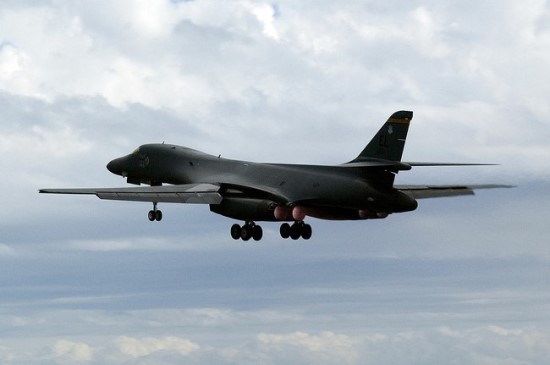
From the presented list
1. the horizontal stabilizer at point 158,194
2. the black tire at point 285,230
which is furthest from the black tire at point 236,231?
the black tire at point 285,230

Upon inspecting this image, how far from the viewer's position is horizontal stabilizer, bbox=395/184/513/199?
5484 cm

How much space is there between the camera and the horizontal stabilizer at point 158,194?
182 ft

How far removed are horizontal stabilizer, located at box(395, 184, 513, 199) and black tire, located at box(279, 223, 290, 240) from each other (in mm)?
5859

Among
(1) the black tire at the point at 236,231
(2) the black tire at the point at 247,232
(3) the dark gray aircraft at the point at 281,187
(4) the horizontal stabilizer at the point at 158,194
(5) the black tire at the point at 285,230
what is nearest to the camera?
(3) the dark gray aircraft at the point at 281,187

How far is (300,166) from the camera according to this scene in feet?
176

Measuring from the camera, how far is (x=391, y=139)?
50312mm

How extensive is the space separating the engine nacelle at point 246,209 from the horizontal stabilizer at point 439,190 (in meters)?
6.59

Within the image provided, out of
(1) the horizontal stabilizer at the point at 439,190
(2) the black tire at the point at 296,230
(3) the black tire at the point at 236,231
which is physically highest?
(1) the horizontal stabilizer at the point at 439,190

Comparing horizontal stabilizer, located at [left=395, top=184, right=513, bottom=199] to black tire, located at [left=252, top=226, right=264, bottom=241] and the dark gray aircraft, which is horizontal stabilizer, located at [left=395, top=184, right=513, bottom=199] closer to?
the dark gray aircraft

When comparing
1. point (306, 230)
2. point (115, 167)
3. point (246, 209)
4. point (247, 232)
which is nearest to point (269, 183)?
point (246, 209)

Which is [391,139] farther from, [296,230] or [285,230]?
[285,230]

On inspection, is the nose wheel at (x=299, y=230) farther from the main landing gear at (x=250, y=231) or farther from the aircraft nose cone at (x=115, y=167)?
the aircraft nose cone at (x=115, y=167)

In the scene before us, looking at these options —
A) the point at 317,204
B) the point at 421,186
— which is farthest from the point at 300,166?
the point at 421,186

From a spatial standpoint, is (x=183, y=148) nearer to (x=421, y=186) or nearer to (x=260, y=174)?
(x=260, y=174)
